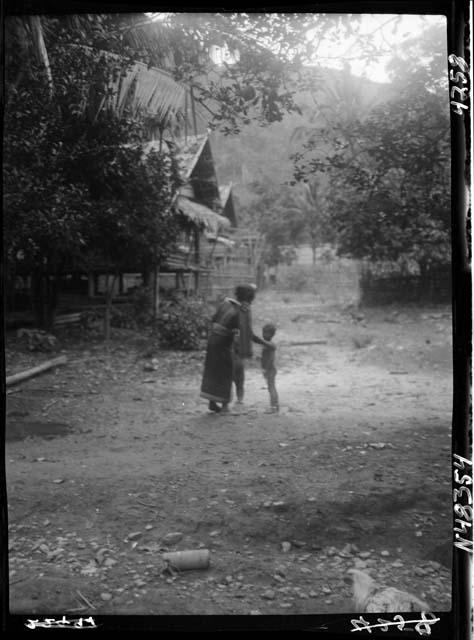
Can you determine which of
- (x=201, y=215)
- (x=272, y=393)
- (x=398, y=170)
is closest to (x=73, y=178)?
(x=201, y=215)

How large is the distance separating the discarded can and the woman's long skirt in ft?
2.27

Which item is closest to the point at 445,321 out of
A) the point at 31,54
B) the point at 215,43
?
the point at 215,43

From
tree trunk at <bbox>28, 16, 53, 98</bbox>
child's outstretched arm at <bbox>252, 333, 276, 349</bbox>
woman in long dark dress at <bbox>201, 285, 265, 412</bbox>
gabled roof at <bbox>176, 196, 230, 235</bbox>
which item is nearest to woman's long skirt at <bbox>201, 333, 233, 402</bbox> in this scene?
woman in long dark dress at <bbox>201, 285, 265, 412</bbox>

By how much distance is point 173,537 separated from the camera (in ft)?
6.87

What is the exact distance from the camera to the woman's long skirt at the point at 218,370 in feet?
7.67

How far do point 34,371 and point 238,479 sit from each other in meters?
1.16

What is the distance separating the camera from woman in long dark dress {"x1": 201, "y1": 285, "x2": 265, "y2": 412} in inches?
92.1

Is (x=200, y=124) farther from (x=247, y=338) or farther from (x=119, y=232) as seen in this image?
(x=247, y=338)

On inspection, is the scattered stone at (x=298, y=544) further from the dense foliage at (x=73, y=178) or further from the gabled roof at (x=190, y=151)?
the gabled roof at (x=190, y=151)

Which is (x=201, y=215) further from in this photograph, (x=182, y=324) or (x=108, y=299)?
(x=108, y=299)

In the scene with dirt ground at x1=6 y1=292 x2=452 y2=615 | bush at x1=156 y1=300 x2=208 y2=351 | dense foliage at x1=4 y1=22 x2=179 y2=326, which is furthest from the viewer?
bush at x1=156 y1=300 x2=208 y2=351

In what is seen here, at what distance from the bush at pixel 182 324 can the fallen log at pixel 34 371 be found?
0.56 meters

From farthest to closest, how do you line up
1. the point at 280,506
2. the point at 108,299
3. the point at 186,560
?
the point at 108,299
the point at 280,506
the point at 186,560

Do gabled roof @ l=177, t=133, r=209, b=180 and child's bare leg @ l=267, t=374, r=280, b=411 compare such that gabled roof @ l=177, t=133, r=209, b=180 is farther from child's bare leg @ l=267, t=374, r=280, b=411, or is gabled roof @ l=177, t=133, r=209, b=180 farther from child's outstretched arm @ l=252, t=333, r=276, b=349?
child's bare leg @ l=267, t=374, r=280, b=411
